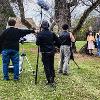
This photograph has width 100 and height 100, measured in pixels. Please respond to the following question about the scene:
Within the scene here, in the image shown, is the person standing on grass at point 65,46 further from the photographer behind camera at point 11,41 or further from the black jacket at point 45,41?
the black jacket at point 45,41

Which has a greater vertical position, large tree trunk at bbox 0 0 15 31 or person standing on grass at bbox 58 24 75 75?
large tree trunk at bbox 0 0 15 31

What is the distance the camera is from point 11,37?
15.5 metres

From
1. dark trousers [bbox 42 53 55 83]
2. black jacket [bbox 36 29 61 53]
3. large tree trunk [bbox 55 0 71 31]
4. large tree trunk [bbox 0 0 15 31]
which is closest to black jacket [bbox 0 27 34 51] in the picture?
black jacket [bbox 36 29 61 53]

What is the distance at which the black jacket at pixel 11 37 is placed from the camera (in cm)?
1554

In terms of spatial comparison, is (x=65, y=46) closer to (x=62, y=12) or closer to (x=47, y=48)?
(x=47, y=48)

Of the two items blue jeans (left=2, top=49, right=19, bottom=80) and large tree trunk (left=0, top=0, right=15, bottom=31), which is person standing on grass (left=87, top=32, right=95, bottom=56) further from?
blue jeans (left=2, top=49, right=19, bottom=80)

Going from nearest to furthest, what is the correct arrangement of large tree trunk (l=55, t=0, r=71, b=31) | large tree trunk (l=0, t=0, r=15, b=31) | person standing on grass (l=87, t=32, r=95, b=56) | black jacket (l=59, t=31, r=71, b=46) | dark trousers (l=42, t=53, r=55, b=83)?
dark trousers (l=42, t=53, r=55, b=83) → black jacket (l=59, t=31, r=71, b=46) → person standing on grass (l=87, t=32, r=95, b=56) → large tree trunk (l=55, t=0, r=71, b=31) → large tree trunk (l=0, t=0, r=15, b=31)

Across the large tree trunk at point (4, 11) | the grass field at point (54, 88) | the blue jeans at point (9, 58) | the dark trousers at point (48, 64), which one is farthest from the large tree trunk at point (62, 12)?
the dark trousers at point (48, 64)

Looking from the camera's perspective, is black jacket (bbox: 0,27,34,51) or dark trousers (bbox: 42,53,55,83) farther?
black jacket (bbox: 0,27,34,51)

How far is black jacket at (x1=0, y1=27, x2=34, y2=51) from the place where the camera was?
15.5 meters

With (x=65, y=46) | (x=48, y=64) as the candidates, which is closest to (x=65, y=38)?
(x=65, y=46)

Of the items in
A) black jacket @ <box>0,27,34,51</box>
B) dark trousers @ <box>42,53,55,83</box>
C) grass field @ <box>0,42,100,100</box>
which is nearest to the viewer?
grass field @ <box>0,42,100,100</box>

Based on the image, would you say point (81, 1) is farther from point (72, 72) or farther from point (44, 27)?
point (44, 27)

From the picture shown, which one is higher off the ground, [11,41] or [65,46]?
[11,41]
